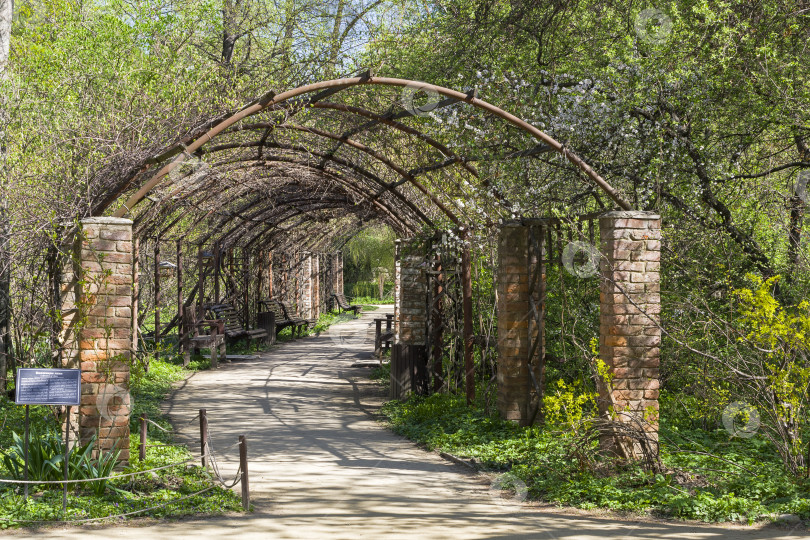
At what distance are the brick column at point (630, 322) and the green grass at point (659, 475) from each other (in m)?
0.41

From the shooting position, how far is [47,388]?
5.77m

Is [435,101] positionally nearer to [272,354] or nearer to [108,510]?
A: [108,510]

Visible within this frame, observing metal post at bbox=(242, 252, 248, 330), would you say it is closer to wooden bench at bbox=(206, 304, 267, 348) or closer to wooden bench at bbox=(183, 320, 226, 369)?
wooden bench at bbox=(206, 304, 267, 348)

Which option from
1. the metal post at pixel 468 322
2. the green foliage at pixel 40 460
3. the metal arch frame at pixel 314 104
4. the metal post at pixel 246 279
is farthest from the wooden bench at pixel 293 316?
the green foliage at pixel 40 460

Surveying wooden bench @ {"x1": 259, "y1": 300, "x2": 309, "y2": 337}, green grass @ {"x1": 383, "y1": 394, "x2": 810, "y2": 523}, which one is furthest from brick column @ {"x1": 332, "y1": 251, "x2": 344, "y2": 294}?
green grass @ {"x1": 383, "y1": 394, "x2": 810, "y2": 523}

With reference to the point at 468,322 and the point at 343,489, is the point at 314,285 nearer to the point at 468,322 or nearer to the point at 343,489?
the point at 468,322

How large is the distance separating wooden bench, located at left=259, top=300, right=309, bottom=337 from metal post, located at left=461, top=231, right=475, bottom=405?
12162mm

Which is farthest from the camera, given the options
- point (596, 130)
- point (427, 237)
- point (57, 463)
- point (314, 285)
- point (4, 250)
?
point (314, 285)

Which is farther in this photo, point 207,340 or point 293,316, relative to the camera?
point 293,316

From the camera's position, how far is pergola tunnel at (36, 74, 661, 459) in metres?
6.57

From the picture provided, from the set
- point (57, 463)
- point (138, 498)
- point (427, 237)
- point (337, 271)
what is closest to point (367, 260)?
point (337, 271)

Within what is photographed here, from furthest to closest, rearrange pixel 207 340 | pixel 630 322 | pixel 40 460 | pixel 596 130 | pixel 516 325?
pixel 207 340, pixel 596 130, pixel 516 325, pixel 630 322, pixel 40 460

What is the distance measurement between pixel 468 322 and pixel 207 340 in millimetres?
7856

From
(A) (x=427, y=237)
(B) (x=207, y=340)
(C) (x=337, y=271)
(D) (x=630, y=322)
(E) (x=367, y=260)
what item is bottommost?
(B) (x=207, y=340)
